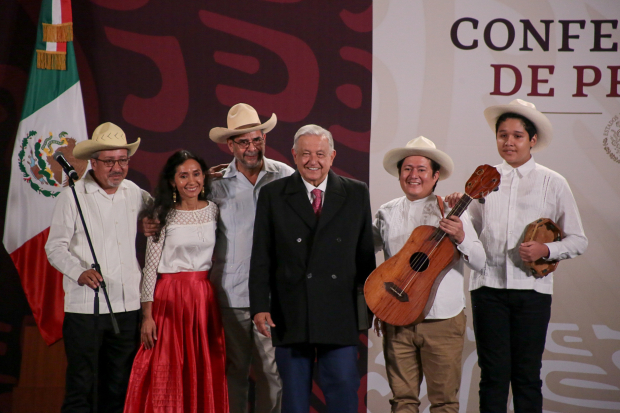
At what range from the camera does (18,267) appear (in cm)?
365

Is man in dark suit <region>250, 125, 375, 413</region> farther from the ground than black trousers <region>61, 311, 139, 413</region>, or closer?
farther from the ground

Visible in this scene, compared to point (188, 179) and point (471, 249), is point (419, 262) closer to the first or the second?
point (471, 249)

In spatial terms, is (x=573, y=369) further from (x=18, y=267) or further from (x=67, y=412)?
(x=18, y=267)

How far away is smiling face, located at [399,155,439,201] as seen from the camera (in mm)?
2779

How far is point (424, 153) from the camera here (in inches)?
111

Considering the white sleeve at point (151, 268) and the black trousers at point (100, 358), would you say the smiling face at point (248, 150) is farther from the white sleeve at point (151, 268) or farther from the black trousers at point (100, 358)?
the black trousers at point (100, 358)

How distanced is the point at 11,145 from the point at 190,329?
2187 millimetres

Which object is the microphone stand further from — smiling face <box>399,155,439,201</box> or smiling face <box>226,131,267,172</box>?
smiling face <box>399,155,439,201</box>

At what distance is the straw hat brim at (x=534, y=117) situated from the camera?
2.94 metres

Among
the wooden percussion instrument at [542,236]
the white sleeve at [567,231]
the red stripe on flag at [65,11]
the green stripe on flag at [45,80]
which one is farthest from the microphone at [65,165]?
the white sleeve at [567,231]

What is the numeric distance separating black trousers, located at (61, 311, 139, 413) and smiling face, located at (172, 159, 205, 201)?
784 millimetres

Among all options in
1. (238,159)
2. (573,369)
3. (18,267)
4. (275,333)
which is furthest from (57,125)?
(573,369)

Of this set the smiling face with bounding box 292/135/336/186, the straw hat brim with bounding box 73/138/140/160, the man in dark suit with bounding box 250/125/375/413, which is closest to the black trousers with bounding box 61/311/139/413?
the straw hat brim with bounding box 73/138/140/160

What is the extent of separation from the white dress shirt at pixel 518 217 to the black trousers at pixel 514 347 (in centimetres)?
7
